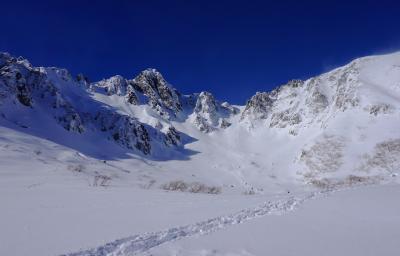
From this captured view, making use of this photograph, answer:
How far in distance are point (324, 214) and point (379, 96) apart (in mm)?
131668

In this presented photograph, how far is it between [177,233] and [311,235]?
5.56 m

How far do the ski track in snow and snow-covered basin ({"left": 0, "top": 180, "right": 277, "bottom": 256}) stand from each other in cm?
59

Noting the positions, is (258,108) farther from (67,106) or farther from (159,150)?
(67,106)

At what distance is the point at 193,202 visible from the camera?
25.6 meters

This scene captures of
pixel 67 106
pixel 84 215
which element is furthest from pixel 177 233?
pixel 67 106

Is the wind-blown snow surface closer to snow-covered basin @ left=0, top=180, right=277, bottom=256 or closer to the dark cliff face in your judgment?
snow-covered basin @ left=0, top=180, right=277, bottom=256

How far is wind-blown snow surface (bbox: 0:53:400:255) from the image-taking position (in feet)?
64.6

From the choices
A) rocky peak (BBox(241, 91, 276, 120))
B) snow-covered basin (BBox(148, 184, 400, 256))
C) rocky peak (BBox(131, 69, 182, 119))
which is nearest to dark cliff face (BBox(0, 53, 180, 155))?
rocky peak (BBox(131, 69, 182, 119))

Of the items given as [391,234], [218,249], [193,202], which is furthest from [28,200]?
[391,234]

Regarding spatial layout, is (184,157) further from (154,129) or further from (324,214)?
(324,214)

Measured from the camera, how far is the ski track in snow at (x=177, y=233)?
13641mm

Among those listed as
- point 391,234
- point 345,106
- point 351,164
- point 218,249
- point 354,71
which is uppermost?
point 354,71

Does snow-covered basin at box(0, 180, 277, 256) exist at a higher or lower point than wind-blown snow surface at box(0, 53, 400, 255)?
lower

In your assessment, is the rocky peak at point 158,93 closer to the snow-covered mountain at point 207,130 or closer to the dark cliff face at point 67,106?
the snow-covered mountain at point 207,130
